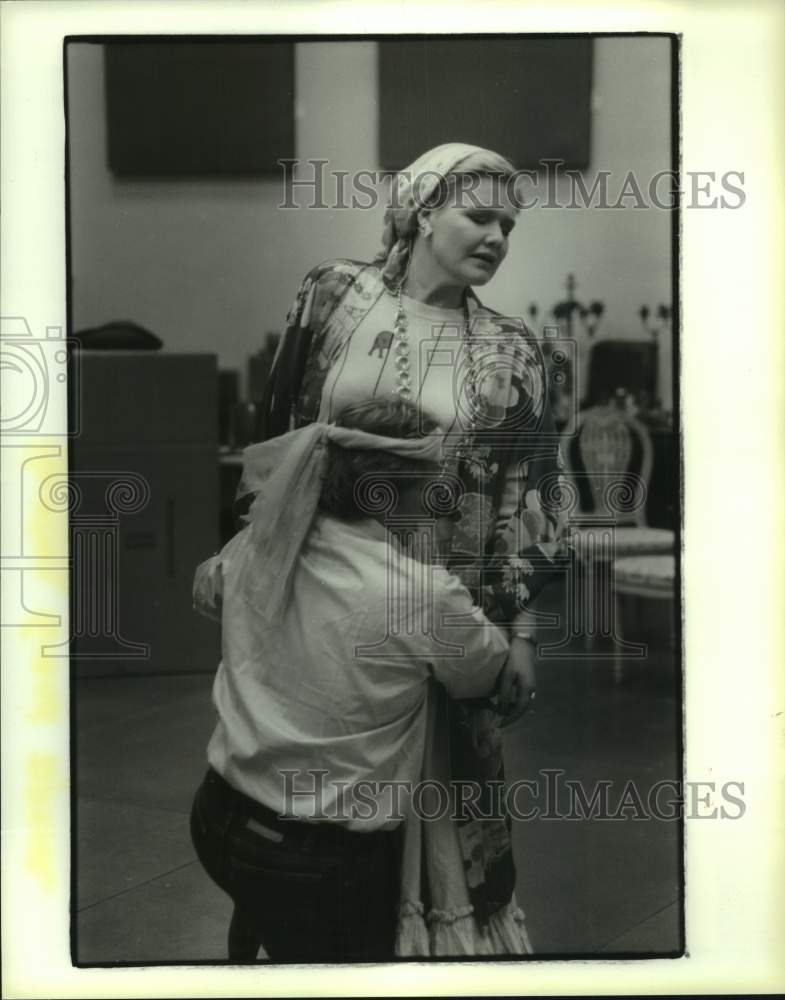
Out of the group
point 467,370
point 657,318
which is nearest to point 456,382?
point 467,370

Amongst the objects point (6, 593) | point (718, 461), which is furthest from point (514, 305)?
point (6, 593)

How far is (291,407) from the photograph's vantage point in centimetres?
214

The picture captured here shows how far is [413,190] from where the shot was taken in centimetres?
214

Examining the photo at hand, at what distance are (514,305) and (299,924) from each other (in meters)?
1.19

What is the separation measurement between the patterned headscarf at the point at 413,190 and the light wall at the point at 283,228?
4cm

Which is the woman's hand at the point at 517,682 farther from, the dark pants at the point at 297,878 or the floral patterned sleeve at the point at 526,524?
the dark pants at the point at 297,878

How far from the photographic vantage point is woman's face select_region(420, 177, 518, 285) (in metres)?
2.14

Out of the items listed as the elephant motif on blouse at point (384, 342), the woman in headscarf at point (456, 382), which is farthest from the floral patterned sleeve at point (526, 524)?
the elephant motif on blouse at point (384, 342)

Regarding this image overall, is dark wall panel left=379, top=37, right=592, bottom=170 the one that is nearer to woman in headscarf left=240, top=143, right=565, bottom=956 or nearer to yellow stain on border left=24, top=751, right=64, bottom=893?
woman in headscarf left=240, top=143, right=565, bottom=956

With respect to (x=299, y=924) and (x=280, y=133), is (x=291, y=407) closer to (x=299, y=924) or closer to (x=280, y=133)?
(x=280, y=133)

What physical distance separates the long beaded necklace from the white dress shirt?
22 centimetres

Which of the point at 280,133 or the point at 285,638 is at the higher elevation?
the point at 280,133

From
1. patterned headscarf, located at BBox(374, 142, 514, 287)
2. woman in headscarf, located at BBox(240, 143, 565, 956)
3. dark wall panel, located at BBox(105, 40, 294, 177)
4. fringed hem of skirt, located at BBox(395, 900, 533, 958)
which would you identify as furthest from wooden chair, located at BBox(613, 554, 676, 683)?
dark wall panel, located at BBox(105, 40, 294, 177)

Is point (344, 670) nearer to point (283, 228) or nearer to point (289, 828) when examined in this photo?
point (289, 828)
